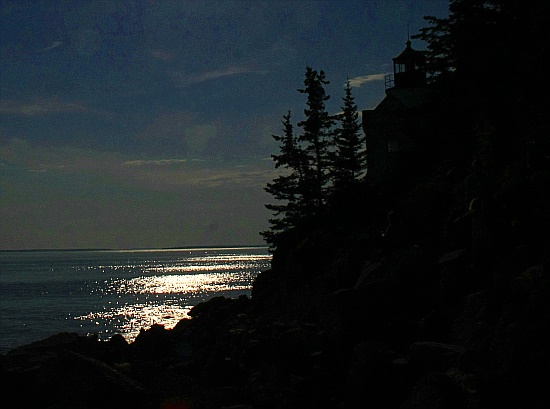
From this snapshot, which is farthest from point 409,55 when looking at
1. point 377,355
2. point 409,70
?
point 377,355

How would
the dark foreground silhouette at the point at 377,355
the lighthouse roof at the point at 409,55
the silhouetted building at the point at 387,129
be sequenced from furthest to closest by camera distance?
the lighthouse roof at the point at 409,55, the silhouetted building at the point at 387,129, the dark foreground silhouette at the point at 377,355

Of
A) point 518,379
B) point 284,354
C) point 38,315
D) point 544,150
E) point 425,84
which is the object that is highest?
point 425,84

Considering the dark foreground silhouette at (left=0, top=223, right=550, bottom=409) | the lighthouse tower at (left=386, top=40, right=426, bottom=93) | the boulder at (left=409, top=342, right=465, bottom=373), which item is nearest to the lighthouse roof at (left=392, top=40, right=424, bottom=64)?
the lighthouse tower at (left=386, top=40, right=426, bottom=93)

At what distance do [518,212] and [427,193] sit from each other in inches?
327

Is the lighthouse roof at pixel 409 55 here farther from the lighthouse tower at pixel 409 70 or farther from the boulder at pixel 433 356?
the boulder at pixel 433 356

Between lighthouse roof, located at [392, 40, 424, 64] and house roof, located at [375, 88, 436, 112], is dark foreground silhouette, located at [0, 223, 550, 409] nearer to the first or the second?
house roof, located at [375, 88, 436, 112]

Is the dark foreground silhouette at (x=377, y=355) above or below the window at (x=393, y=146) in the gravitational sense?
below

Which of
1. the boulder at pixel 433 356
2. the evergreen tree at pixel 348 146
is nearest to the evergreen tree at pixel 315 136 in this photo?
the evergreen tree at pixel 348 146

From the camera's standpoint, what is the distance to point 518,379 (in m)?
8.81

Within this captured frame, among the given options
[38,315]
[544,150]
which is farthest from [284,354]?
[38,315]

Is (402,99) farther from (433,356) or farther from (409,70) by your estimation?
(433,356)

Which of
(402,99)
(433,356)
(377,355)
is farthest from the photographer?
(402,99)

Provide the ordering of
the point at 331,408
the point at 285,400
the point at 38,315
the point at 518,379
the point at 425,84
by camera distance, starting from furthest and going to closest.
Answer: the point at 38,315
the point at 425,84
the point at 285,400
the point at 331,408
the point at 518,379

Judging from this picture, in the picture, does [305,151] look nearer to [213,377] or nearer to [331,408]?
[213,377]
